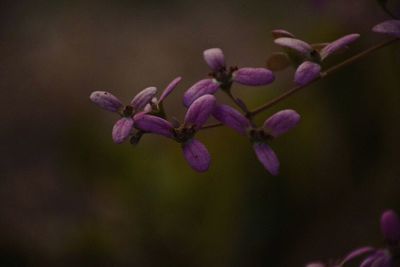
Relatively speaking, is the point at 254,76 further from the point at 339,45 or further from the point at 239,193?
the point at 239,193

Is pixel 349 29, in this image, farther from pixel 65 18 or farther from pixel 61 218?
pixel 65 18

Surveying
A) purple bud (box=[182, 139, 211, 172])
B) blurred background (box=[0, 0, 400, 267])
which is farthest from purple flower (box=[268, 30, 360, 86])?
blurred background (box=[0, 0, 400, 267])

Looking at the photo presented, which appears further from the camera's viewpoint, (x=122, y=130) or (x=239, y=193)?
(x=239, y=193)

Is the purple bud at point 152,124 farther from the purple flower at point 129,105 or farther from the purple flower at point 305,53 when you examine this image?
the purple flower at point 305,53

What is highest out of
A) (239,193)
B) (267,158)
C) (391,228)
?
(267,158)

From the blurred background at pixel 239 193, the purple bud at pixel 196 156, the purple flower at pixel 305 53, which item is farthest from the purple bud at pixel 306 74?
the blurred background at pixel 239 193

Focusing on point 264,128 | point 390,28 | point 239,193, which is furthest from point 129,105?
point 239,193
